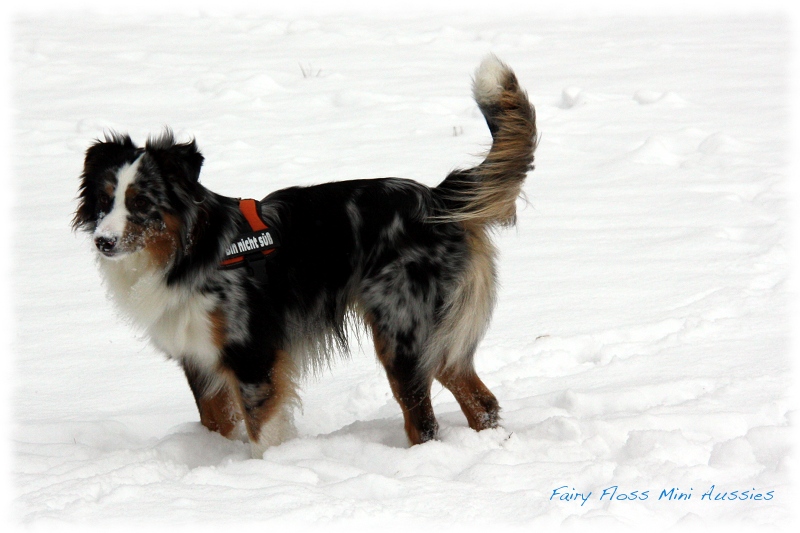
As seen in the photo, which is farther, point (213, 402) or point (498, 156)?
point (213, 402)

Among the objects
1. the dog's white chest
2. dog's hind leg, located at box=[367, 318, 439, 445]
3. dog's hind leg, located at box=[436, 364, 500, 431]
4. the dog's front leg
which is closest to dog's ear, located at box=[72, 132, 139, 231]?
the dog's white chest

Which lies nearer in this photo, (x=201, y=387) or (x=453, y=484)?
(x=453, y=484)

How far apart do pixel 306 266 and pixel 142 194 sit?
2.63 ft

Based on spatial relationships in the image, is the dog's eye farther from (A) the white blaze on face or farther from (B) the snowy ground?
(B) the snowy ground

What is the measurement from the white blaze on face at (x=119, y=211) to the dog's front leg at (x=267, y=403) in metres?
0.82

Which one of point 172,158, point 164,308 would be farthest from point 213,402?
point 172,158

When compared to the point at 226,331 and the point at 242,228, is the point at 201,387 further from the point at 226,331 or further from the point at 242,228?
the point at 242,228

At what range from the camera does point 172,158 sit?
11.3ft

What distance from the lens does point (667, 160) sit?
7.96 meters

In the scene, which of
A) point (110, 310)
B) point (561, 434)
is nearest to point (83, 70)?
point (110, 310)

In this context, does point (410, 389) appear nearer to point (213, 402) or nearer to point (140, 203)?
point (213, 402)

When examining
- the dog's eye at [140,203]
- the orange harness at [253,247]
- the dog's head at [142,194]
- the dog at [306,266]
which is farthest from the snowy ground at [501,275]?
the dog's eye at [140,203]

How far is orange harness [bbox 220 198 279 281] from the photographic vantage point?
141 inches

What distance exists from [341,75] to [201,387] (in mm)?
7410
